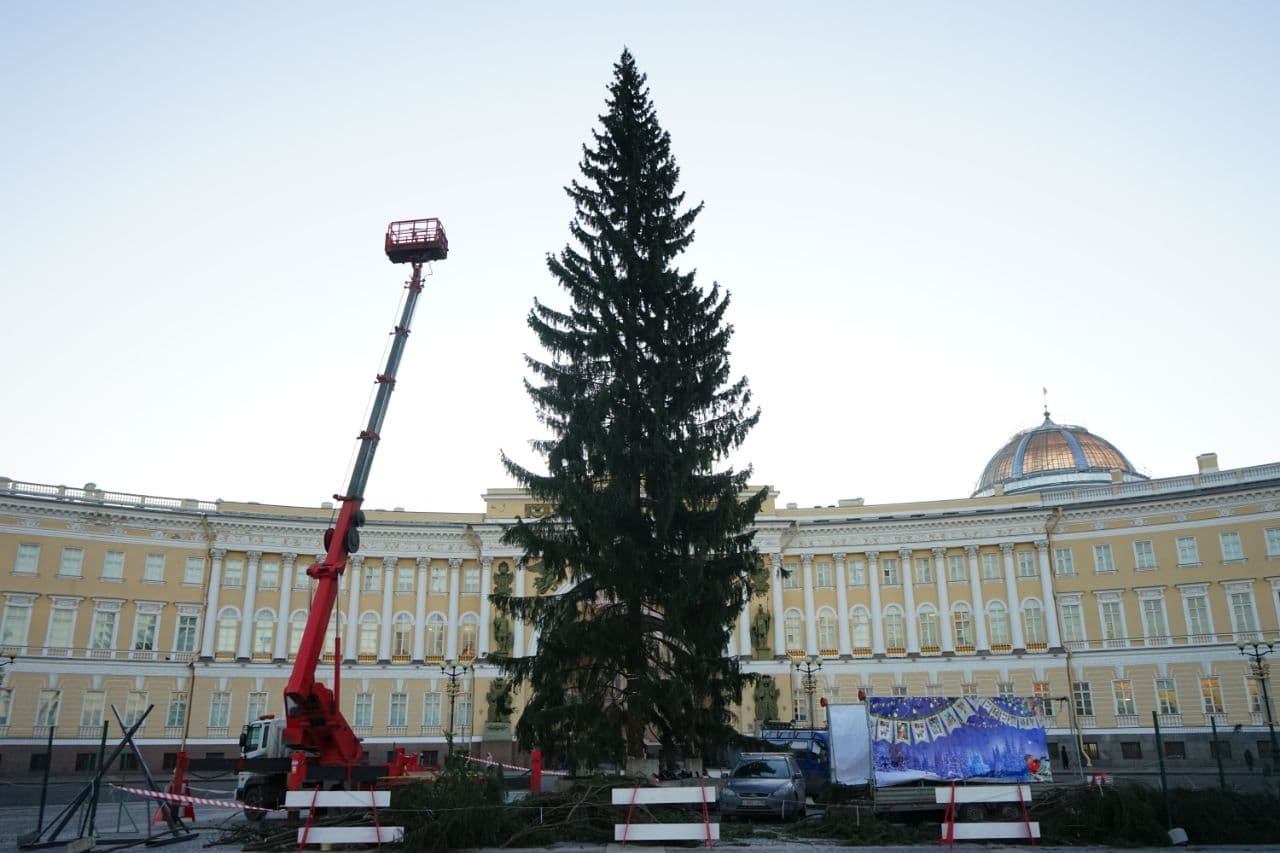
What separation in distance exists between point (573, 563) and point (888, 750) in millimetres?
9160

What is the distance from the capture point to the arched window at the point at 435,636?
60.2 meters

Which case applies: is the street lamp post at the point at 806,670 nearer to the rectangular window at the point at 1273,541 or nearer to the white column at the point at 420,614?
the white column at the point at 420,614

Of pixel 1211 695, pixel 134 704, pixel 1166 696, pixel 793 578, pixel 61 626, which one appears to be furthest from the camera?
pixel 793 578

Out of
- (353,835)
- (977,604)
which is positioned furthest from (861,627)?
(353,835)

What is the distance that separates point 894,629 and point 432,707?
1116 inches

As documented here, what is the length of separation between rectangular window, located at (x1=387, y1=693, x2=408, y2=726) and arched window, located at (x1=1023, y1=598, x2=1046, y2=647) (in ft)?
121

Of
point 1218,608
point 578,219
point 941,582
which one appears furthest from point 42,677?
point 1218,608

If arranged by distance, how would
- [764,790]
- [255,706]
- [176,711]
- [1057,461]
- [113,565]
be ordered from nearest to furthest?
[764,790] → [176,711] → [113,565] → [255,706] → [1057,461]

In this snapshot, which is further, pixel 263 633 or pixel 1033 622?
pixel 263 633

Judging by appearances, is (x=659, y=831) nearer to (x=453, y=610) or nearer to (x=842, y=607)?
(x=842, y=607)

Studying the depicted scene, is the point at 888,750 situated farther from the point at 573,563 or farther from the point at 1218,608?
the point at 1218,608

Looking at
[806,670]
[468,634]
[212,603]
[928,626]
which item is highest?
[212,603]

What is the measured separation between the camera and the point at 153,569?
56.5 metres

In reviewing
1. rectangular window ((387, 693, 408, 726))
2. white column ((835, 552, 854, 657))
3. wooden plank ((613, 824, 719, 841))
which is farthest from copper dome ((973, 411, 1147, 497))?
wooden plank ((613, 824, 719, 841))
